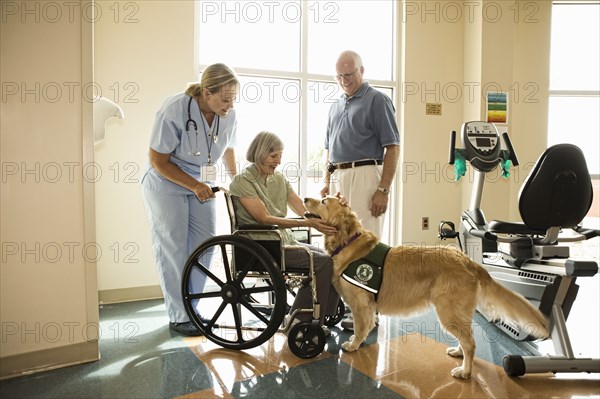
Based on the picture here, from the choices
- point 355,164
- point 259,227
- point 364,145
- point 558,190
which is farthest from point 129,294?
point 558,190

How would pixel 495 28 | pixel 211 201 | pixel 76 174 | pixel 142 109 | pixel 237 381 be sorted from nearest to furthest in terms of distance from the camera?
pixel 237 381 < pixel 76 174 < pixel 211 201 < pixel 142 109 < pixel 495 28

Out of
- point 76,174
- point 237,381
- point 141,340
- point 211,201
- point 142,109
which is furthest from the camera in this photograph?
point 142,109

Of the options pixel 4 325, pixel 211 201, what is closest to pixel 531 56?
pixel 211 201

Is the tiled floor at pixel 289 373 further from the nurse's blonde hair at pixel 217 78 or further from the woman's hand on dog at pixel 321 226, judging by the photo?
the nurse's blonde hair at pixel 217 78

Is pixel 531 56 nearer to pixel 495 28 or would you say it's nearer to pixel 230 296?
pixel 495 28

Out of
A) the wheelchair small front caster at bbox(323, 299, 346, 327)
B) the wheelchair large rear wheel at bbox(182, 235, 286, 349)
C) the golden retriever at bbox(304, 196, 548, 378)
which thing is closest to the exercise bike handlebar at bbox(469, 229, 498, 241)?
the golden retriever at bbox(304, 196, 548, 378)

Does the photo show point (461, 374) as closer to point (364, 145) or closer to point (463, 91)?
point (364, 145)

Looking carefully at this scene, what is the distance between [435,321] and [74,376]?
2047mm

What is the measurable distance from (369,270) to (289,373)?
0.60 m

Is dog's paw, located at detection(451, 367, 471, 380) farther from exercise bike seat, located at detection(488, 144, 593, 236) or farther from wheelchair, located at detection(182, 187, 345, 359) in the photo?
exercise bike seat, located at detection(488, 144, 593, 236)

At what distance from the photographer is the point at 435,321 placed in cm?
271

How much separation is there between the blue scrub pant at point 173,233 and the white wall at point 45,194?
0.41 meters

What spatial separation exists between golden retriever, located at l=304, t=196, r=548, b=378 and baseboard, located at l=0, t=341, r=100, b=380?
49.3 inches

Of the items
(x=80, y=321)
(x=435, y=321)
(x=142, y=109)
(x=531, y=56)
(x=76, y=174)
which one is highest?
(x=531, y=56)
